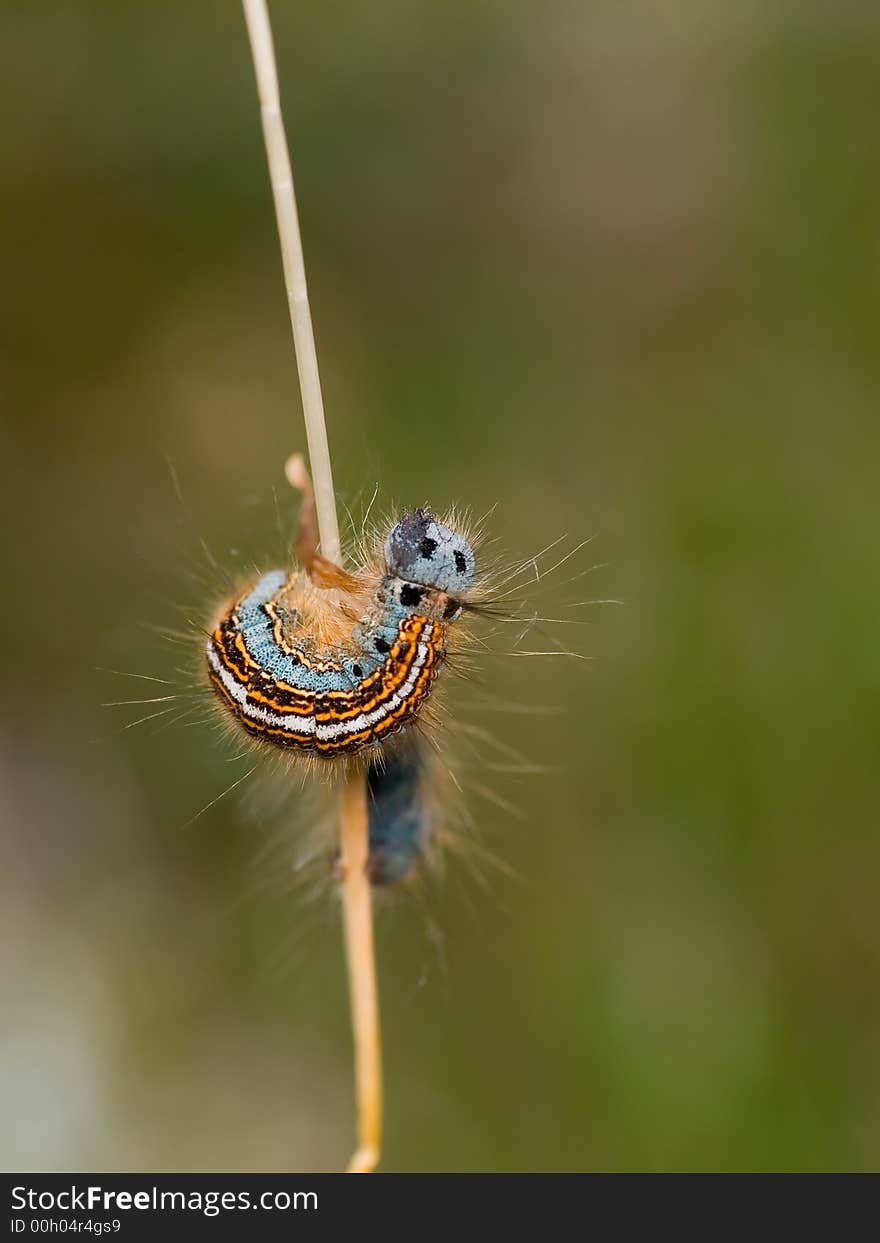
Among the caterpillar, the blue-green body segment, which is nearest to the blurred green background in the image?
the blue-green body segment

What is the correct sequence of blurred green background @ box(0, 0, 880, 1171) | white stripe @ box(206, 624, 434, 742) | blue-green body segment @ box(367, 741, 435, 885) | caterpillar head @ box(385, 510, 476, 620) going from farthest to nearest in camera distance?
blurred green background @ box(0, 0, 880, 1171) → blue-green body segment @ box(367, 741, 435, 885) → caterpillar head @ box(385, 510, 476, 620) → white stripe @ box(206, 624, 434, 742)

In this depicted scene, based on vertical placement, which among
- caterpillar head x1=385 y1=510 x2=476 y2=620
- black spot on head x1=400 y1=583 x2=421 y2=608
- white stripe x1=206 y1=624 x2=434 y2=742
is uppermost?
caterpillar head x1=385 y1=510 x2=476 y2=620

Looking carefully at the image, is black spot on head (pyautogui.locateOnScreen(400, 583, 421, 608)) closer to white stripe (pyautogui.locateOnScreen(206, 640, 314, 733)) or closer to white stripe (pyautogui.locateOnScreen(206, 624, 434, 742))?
white stripe (pyautogui.locateOnScreen(206, 624, 434, 742))

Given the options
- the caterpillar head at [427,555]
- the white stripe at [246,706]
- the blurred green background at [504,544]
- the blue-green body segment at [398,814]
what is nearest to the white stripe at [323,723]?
the white stripe at [246,706]

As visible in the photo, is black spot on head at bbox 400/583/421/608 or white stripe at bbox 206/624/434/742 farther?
black spot on head at bbox 400/583/421/608

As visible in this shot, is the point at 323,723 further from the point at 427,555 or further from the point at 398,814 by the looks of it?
the point at 398,814

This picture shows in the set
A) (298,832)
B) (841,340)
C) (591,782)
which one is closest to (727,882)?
(591,782)

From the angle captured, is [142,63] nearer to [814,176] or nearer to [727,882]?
[814,176]

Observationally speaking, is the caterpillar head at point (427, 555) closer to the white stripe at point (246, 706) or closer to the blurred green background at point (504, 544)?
the white stripe at point (246, 706)
